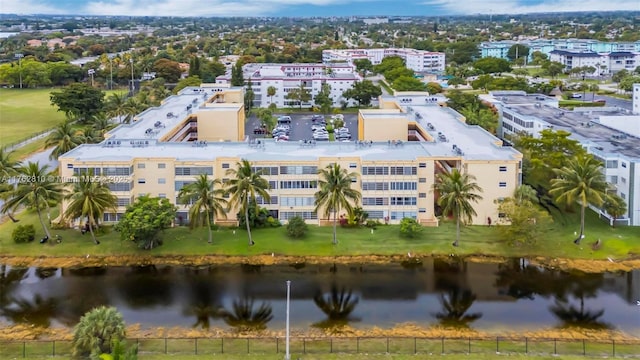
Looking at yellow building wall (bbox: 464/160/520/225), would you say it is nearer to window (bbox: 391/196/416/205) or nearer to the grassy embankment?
window (bbox: 391/196/416/205)

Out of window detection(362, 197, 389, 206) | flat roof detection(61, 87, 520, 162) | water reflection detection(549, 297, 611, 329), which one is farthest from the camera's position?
flat roof detection(61, 87, 520, 162)

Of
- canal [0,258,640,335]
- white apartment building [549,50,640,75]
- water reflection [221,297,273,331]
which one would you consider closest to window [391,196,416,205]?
canal [0,258,640,335]

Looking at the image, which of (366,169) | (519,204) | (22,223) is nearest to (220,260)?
(366,169)

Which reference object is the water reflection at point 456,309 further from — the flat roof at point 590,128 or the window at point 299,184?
the flat roof at point 590,128

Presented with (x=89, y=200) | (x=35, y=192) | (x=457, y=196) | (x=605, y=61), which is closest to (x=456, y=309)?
(x=457, y=196)

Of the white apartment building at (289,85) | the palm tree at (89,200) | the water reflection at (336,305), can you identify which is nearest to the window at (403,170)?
the water reflection at (336,305)

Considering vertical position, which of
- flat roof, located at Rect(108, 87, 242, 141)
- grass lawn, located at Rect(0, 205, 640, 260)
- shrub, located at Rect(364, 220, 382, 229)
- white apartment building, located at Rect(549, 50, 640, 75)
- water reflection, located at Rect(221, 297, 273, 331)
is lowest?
water reflection, located at Rect(221, 297, 273, 331)
